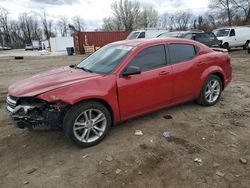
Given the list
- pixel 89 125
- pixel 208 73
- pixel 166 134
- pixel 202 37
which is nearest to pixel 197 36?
pixel 202 37

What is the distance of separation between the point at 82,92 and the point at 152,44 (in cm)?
176

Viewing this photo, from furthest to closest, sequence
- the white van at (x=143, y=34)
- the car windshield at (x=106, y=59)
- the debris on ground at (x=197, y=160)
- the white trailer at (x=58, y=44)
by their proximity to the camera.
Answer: the white trailer at (x=58, y=44), the white van at (x=143, y=34), the car windshield at (x=106, y=59), the debris on ground at (x=197, y=160)

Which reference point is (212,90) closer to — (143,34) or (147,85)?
(147,85)

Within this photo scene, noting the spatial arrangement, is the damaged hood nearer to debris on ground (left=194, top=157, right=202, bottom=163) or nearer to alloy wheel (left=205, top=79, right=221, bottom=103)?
debris on ground (left=194, top=157, right=202, bottom=163)

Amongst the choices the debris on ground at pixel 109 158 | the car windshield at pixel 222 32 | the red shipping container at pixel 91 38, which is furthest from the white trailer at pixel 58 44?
the debris on ground at pixel 109 158

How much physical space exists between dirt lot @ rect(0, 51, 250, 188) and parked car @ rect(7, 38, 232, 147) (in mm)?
360

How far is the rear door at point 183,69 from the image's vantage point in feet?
15.9

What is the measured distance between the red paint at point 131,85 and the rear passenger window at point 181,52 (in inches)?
3.9

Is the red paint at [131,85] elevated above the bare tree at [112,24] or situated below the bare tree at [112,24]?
below

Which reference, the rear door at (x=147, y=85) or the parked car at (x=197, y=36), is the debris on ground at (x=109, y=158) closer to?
the rear door at (x=147, y=85)

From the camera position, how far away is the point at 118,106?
4.13 meters

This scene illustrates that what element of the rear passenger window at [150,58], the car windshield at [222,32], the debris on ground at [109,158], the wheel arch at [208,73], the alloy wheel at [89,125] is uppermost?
the car windshield at [222,32]

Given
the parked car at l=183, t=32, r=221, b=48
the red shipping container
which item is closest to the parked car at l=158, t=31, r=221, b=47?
the parked car at l=183, t=32, r=221, b=48

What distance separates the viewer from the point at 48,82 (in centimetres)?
396
